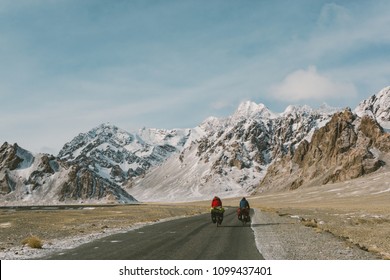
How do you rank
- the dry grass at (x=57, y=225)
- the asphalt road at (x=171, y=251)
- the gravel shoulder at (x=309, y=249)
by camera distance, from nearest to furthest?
the asphalt road at (x=171, y=251), the gravel shoulder at (x=309, y=249), the dry grass at (x=57, y=225)

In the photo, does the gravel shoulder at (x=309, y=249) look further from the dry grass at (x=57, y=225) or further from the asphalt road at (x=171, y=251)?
the dry grass at (x=57, y=225)

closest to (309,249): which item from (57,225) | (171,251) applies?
(171,251)

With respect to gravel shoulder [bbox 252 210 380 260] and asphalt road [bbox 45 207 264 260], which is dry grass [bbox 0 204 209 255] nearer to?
asphalt road [bbox 45 207 264 260]

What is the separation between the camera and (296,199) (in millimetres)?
193375

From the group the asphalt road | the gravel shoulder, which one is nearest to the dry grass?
the asphalt road

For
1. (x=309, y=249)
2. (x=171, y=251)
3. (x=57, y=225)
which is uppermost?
(x=171, y=251)

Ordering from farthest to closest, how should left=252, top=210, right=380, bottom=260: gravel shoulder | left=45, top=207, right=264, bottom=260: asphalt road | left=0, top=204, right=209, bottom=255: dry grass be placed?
left=0, top=204, right=209, bottom=255: dry grass → left=252, top=210, right=380, bottom=260: gravel shoulder → left=45, top=207, right=264, bottom=260: asphalt road

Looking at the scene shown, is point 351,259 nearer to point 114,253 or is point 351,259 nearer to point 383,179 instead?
point 114,253

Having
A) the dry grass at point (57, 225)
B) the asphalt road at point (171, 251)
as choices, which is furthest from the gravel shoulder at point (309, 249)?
the dry grass at point (57, 225)

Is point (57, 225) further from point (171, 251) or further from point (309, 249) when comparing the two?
point (309, 249)

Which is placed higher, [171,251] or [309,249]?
[171,251]
